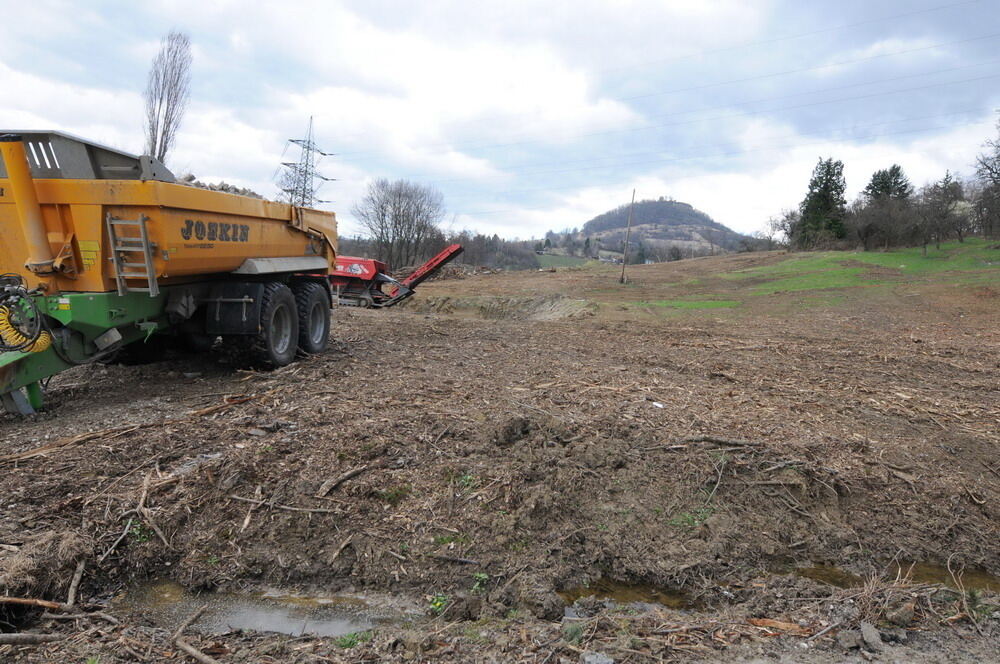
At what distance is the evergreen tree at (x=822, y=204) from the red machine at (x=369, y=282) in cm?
4285

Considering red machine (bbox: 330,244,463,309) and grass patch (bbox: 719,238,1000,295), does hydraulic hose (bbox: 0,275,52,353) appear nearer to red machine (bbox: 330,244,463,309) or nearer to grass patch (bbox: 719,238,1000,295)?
red machine (bbox: 330,244,463,309)

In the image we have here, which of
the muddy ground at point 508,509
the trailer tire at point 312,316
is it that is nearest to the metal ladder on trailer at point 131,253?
the muddy ground at point 508,509

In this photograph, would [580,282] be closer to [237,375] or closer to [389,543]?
[237,375]

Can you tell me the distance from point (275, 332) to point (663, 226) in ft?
506

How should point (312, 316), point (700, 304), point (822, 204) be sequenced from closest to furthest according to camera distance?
point (312, 316) → point (700, 304) → point (822, 204)

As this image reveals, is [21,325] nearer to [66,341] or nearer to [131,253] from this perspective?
[66,341]

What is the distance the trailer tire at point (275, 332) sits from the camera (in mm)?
6836

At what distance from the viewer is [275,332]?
743 cm

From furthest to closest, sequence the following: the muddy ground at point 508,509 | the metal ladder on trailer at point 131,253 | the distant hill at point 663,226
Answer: the distant hill at point 663,226, the metal ladder on trailer at point 131,253, the muddy ground at point 508,509

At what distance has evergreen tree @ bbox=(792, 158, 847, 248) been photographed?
49972 millimetres

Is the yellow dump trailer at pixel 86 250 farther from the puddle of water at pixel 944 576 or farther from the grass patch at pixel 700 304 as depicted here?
the grass patch at pixel 700 304

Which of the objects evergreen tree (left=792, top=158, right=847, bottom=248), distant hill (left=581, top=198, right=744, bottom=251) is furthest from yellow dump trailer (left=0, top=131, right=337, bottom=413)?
distant hill (left=581, top=198, right=744, bottom=251)

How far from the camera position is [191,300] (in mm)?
6316

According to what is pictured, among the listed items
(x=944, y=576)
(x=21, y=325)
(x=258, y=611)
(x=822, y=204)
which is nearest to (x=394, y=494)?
(x=258, y=611)
